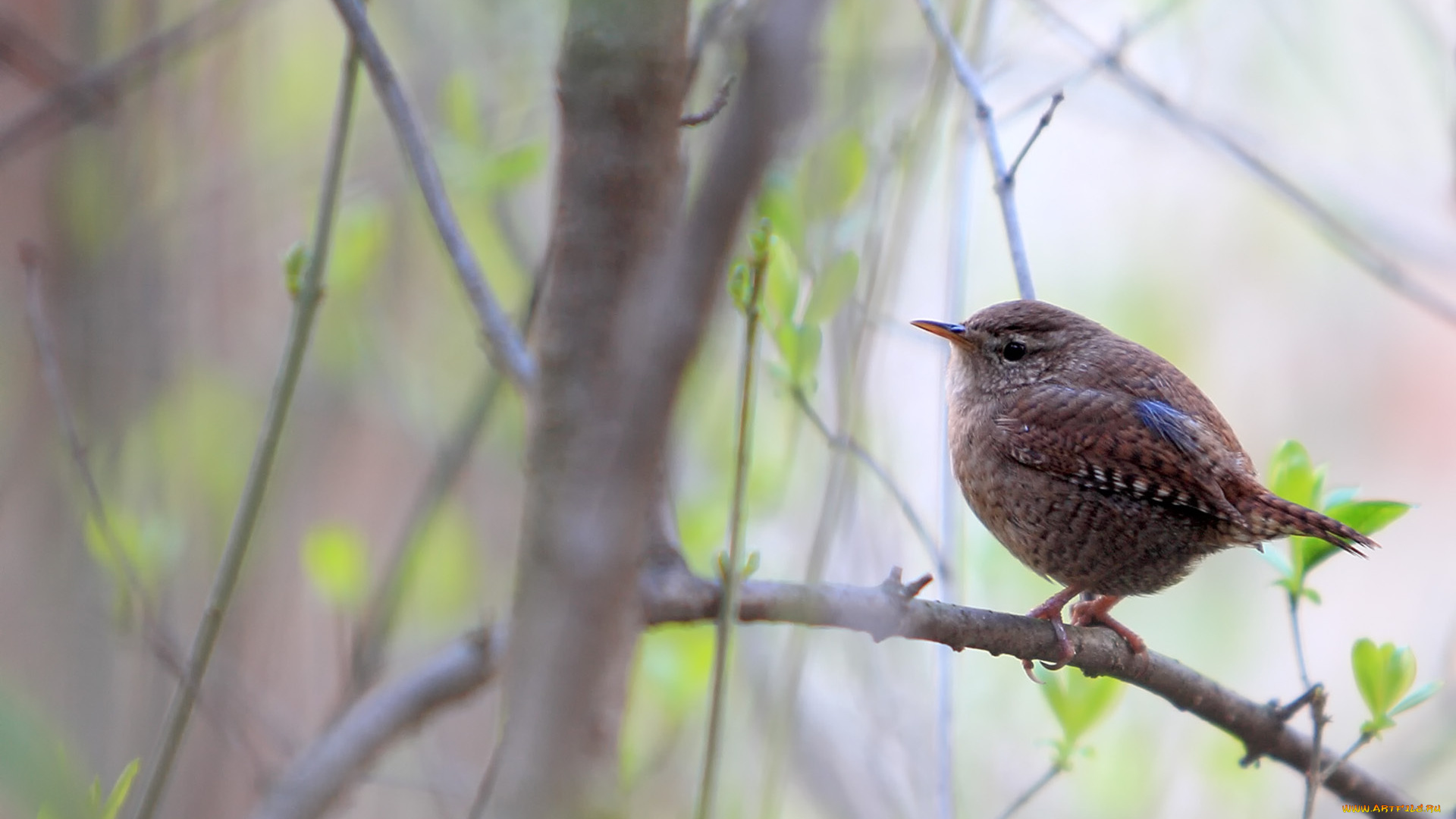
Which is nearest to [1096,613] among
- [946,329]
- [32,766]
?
[946,329]

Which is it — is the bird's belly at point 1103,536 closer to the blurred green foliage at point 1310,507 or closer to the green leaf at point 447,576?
the blurred green foliage at point 1310,507

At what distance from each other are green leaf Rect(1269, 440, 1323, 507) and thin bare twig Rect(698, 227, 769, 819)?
1.25 metres

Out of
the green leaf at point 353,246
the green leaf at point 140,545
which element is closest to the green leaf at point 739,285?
the green leaf at point 353,246

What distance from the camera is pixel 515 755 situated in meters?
0.81

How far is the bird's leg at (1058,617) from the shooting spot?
1944mm

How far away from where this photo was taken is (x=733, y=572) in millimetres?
1227

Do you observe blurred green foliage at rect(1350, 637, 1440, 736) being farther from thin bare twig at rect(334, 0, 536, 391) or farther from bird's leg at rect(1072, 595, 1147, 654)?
thin bare twig at rect(334, 0, 536, 391)

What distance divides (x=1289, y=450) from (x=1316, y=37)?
296 centimetres

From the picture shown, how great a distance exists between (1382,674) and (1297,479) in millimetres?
360

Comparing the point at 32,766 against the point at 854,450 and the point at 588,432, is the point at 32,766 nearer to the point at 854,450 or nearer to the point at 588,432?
the point at 588,432

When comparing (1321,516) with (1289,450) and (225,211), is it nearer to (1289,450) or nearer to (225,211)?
(1289,450)

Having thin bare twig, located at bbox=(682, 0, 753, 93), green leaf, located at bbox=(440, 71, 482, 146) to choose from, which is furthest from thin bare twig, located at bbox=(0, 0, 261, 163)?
thin bare twig, located at bbox=(682, 0, 753, 93)

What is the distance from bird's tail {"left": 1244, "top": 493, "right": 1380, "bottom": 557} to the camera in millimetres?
1886

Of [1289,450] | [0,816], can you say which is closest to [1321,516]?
[1289,450]
